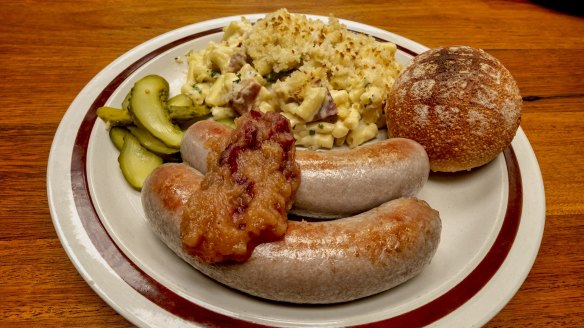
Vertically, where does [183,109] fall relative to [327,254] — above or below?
above

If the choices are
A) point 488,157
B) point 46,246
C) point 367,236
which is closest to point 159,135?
point 46,246

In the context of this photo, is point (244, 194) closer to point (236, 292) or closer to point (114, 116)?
point (236, 292)

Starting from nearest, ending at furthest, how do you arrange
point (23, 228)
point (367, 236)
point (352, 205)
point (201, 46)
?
1. point (367, 236)
2. point (352, 205)
3. point (23, 228)
4. point (201, 46)

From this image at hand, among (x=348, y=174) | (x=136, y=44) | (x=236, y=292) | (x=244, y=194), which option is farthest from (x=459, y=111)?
(x=136, y=44)

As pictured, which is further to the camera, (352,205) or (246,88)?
(246,88)

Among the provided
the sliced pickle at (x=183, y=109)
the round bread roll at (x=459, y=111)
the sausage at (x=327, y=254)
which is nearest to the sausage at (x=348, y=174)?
the sausage at (x=327, y=254)

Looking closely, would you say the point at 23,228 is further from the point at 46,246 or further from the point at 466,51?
the point at 466,51
